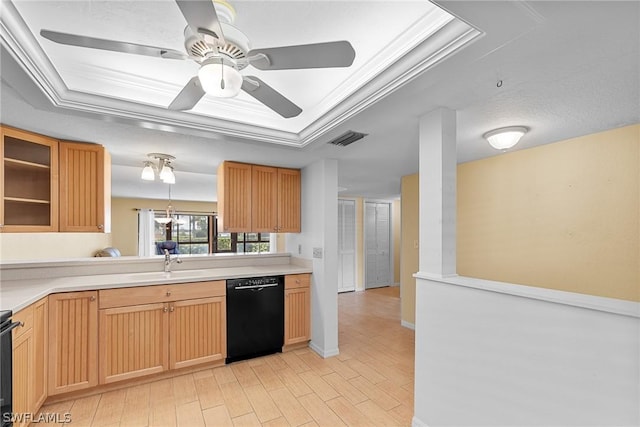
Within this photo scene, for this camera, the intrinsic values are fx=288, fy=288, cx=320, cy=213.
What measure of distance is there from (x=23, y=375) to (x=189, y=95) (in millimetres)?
2042

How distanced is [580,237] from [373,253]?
4.19 m

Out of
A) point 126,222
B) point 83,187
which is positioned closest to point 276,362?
point 83,187

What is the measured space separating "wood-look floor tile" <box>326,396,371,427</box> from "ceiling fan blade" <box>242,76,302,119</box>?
2077 millimetres

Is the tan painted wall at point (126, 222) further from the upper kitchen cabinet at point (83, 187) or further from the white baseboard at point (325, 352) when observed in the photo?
the white baseboard at point (325, 352)

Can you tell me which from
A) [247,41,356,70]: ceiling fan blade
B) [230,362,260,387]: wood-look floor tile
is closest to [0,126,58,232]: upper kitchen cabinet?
[230,362,260,387]: wood-look floor tile

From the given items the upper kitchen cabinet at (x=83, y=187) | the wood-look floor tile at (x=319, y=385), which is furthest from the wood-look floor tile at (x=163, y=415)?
the upper kitchen cabinet at (x=83, y=187)

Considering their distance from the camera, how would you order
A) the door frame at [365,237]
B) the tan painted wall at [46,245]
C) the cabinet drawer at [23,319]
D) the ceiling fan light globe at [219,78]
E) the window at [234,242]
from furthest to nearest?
the window at [234,242] < the door frame at [365,237] < the tan painted wall at [46,245] < the cabinet drawer at [23,319] < the ceiling fan light globe at [219,78]

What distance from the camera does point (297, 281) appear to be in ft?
10.6

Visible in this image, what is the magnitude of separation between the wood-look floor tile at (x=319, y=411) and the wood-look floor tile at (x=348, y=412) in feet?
0.13

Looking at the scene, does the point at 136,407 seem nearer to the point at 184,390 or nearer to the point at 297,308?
the point at 184,390

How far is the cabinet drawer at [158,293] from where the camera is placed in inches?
93.5

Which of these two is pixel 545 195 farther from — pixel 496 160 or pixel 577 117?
pixel 577 117

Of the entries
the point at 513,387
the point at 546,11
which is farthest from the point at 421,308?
the point at 546,11

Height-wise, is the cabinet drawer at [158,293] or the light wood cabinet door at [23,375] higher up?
the cabinet drawer at [158,293]
